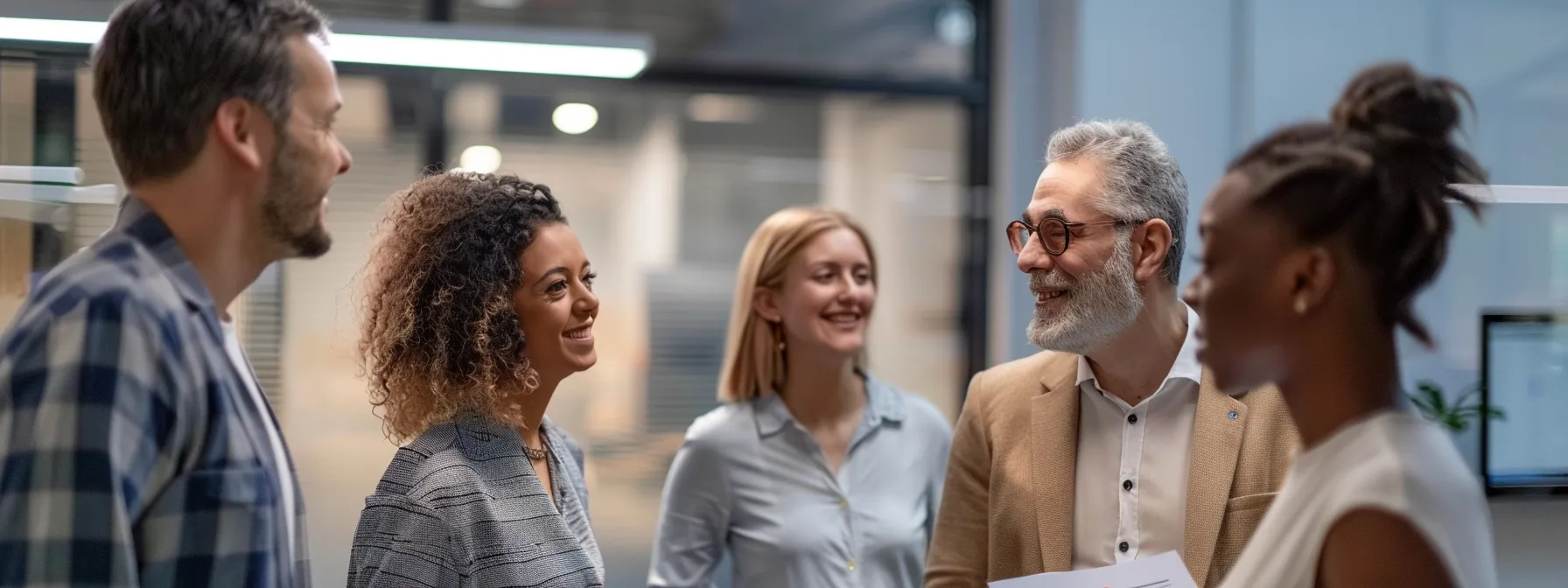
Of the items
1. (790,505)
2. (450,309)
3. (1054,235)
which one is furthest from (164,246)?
(790,505)

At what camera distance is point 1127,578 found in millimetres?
1639

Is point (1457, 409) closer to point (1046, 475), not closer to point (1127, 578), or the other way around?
point (1046, 475)

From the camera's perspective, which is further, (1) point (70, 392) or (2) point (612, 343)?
(2) point (612, 343)

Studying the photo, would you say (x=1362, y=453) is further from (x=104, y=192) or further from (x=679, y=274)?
(x=104, y=192)

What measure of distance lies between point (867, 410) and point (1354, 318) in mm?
1876

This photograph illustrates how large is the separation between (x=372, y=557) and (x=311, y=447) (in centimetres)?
261

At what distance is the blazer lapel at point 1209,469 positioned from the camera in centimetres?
186

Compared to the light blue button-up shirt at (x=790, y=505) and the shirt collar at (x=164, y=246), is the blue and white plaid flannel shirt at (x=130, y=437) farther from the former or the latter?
the light blue button-up shirt at (x=790, y=505)

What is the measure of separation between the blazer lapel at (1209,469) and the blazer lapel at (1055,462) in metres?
0.20

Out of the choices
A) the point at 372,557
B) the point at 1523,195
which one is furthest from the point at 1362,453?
the point at 1523,195

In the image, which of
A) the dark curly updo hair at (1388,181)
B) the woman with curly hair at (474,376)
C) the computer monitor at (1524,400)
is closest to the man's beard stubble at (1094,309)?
the woman with curly hair at (474,376)

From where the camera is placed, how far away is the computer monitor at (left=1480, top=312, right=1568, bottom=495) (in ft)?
12.1

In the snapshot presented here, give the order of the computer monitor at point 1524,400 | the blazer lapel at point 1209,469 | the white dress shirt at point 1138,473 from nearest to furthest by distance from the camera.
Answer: the blazer lapel at point 1209,469 < the white dress shirt at point 1138,473 < the computer monitor at point 1524,400

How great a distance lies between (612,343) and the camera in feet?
14.5
